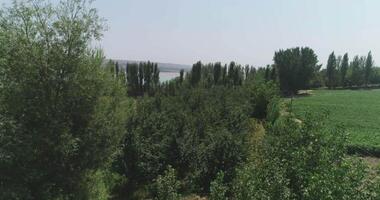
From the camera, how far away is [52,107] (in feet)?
58.8

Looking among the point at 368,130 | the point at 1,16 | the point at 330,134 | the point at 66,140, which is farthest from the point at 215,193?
the point at 368,130

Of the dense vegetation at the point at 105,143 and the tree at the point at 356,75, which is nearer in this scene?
the dense vegetation at the point at 105,143

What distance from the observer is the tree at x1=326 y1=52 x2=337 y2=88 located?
128m

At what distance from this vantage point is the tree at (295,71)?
100825mm

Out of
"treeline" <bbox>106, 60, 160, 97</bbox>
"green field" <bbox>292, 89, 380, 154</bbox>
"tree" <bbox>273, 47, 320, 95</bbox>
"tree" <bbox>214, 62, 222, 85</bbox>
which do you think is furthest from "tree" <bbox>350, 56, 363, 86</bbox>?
"treeline" <bbox>106, 60, 160, 97</bbox>

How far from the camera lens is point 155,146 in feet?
81.2

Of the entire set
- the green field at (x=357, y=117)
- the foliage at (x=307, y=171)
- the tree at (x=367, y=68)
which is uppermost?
the tree at (x=367, y=68)

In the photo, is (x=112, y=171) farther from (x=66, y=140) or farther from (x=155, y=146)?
(x=66, y=140)

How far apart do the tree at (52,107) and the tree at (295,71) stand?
86.5m

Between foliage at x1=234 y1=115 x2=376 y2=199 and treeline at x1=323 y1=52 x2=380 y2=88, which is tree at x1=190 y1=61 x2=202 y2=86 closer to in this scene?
treeline at x1=323 y1=52 x2=380 y2=88

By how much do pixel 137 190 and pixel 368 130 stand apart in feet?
108

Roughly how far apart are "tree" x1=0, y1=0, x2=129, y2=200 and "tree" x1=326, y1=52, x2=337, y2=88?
118 m

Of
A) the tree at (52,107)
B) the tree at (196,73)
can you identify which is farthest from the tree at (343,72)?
the tree at (52,107)

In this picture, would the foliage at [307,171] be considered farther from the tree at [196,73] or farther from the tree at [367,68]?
the tree at [367,68]
